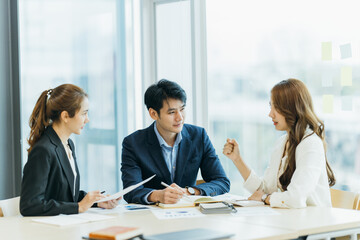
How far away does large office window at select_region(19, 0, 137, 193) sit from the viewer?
14.6 ft

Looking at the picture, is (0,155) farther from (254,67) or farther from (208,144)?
(254,67)

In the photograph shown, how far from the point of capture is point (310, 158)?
9.27ft

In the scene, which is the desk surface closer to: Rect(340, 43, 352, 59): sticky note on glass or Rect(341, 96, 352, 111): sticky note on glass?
Rect(341, 96, 352, 111): sticky note on glass

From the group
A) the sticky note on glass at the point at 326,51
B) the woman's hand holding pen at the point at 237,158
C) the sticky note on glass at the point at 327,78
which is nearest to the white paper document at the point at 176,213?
the woman's hand holding pen at the point at 237,158

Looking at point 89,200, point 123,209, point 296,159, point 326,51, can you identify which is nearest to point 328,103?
point 326,51

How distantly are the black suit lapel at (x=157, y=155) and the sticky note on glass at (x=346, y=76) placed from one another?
153 cm

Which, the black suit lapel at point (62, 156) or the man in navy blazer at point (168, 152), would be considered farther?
the man in navy blazer at point (168, 152)

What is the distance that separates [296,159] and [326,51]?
1.43 meters

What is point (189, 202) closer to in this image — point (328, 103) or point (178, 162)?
point (178, 162)

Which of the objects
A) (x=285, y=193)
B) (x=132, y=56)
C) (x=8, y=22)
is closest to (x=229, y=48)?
(x=132, y=56)

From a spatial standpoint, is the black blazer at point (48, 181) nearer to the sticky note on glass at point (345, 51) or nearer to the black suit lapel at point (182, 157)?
the black suit lapel at point (182, 157)

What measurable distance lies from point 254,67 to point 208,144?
4.28 ft

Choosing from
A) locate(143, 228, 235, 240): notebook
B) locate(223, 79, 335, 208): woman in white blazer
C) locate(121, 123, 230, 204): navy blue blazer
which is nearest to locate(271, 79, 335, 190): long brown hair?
locate(223, 79, 335, 208): woman in white blazer

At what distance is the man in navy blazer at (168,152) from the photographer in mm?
3379
